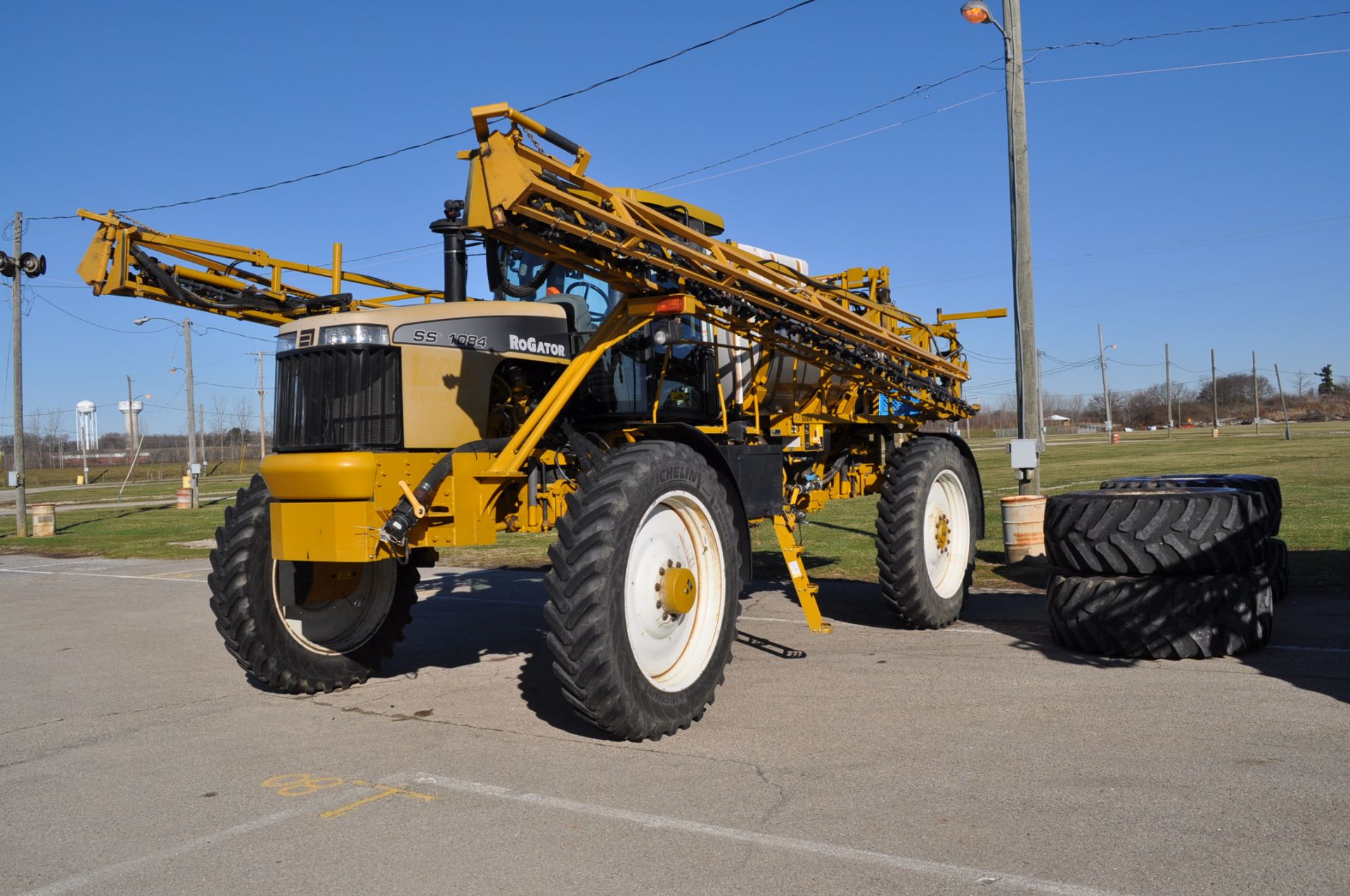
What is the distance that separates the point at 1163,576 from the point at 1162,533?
0.93ft

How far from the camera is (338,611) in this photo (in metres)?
7.36

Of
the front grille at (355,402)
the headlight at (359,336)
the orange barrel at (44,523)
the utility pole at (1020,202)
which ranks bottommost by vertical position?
the orange barrel at (44,523)

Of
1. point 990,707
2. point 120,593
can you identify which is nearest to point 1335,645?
point 990,707

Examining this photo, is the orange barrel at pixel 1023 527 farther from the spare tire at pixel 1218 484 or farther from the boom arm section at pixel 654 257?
the boom arm section at pixel 654 257

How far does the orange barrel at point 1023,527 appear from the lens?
496 inches

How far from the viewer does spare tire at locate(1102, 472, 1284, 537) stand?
857 centimetres

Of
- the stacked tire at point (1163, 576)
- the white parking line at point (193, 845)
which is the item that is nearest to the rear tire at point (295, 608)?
the white parking line at point (193, 845)

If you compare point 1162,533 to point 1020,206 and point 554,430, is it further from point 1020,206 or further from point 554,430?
point 1020,206

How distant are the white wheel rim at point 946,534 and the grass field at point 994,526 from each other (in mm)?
2086

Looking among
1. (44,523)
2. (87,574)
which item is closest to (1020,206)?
(87,574)

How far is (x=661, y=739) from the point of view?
5895 millimetres

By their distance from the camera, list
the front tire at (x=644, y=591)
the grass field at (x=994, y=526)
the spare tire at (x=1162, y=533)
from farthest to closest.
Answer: the grass field at (x=994, y=526) → the spare tire at (x=1162, y=533) → the front tire at (x=644, y=591)

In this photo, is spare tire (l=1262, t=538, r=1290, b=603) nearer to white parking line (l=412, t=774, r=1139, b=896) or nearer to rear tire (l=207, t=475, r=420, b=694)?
white parking line (l=412, t=774, r=1139, b=896)

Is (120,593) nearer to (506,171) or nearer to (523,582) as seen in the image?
(523,582)
